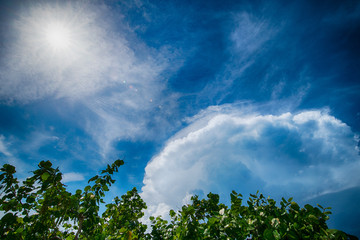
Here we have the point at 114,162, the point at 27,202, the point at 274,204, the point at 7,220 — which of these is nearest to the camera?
the point at 7,220

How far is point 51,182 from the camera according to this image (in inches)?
157

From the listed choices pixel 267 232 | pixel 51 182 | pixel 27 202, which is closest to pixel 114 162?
pixel 51 182

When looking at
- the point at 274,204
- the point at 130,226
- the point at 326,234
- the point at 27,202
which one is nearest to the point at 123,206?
the point at 130,226

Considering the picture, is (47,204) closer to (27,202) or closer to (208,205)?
(27,202)

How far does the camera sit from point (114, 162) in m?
4.98

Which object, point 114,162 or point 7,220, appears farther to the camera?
point 114,162

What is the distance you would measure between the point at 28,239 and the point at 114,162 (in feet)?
8.35

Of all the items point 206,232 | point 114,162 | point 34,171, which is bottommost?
point 206,232

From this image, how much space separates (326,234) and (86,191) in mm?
Result: 5973

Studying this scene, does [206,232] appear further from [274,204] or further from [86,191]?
[86,191]

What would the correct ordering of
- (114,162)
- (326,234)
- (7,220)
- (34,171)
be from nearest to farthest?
1. (326,234)
2. (7,220)
3. (34,171)
4. (114,162)

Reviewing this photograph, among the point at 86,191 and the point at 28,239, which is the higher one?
the point at 86,191

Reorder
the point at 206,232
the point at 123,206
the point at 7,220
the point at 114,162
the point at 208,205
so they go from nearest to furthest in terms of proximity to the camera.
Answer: the point at 206,232, the point at 7,220, the point at 114,162, the point at 208,205, the point at 123,206

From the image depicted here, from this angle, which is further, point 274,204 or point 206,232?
point 274,204
